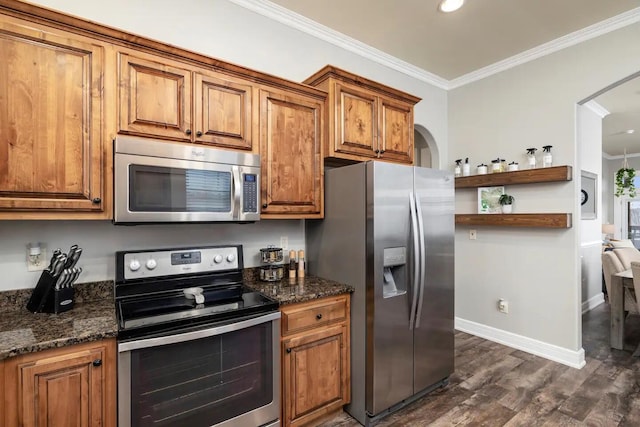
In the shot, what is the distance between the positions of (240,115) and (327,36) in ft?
4.60

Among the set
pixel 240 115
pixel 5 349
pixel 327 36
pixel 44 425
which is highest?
pixel 327 36

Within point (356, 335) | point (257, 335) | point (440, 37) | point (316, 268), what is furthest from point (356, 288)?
point (440, 37)

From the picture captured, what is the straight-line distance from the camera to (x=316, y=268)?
257 centimetres

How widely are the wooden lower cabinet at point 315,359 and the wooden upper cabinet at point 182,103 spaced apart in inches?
46.0

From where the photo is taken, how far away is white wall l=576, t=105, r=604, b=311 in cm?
446

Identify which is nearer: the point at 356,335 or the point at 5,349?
the point at 5,349

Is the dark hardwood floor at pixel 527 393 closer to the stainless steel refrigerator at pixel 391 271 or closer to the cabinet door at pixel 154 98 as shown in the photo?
the stainless steel refrigerator at pixel 391 271

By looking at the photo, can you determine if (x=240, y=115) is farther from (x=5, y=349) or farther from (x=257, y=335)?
(x=5, y=349)

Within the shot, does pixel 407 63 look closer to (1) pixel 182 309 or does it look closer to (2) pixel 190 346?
(1) pixel 182 309

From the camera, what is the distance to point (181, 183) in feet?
5.96

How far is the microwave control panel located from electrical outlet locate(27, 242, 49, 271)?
112 cm

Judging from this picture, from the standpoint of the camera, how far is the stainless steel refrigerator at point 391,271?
2.09 m

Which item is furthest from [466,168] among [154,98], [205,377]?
[205,377]

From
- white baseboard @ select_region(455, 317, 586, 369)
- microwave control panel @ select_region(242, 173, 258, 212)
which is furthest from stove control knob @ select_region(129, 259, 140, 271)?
white baseboard @ select_region(455, 317, 586, 369)
